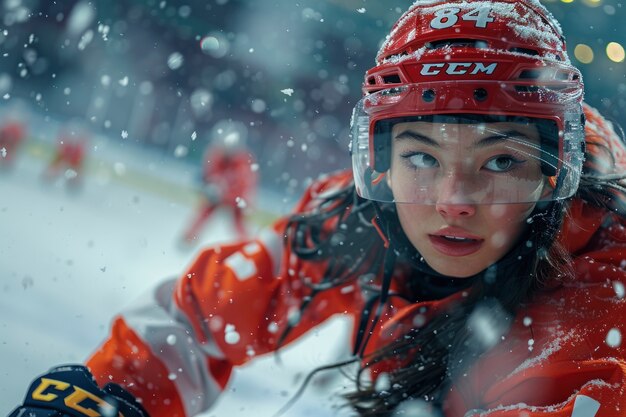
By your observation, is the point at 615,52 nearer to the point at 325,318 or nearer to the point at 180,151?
the point at 325,318

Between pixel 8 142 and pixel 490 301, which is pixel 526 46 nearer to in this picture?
pixel 490 301

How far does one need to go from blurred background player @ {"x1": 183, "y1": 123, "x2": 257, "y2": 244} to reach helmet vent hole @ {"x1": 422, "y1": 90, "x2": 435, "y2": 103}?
3.77m

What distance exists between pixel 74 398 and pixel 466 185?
1023 millimetres

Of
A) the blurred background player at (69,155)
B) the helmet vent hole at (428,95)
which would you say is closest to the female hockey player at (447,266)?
the helmet vent hole at (428,95)

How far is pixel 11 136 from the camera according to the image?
7117mm

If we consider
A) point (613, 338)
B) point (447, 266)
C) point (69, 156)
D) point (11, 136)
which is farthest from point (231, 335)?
point (11, 136)

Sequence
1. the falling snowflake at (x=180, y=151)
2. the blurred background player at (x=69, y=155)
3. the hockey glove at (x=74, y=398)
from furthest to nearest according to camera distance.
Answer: the falling snowflake at (x=180, y=151), the blurred background player at (x=69, y=155), the hockey glove at (x=74, y=398)

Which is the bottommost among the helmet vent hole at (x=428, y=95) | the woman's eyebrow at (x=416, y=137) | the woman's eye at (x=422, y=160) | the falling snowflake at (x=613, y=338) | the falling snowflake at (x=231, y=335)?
the falling snowflake at (x=231, y=335)

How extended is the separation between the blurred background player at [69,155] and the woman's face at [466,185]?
467cm

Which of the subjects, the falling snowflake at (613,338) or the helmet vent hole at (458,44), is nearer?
the falling snowflake at (613,338)

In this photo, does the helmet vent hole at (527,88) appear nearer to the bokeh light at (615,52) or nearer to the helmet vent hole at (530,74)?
the helmet vent hole at (530,74)

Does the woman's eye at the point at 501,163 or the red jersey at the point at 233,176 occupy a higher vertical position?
the woman's eye at the point at 501,163

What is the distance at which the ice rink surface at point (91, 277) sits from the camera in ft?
9.03

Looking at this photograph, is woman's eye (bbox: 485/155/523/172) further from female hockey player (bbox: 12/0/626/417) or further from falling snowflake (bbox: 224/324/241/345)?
falling snowflake (bbox: 224/324/241/345)
